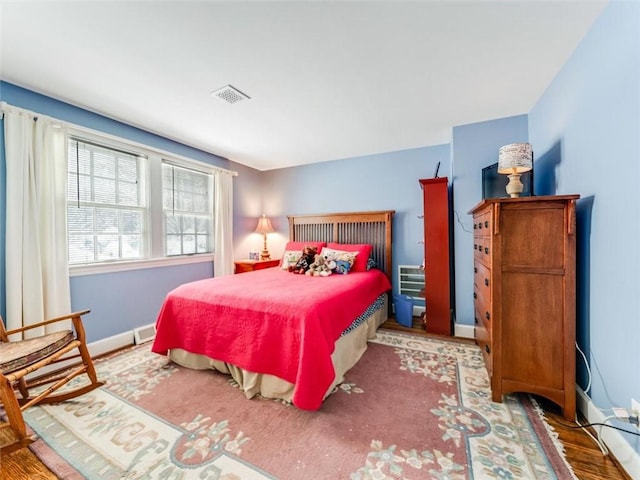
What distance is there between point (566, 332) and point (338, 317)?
138 cm

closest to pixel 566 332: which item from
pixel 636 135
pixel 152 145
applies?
pixel 636 135

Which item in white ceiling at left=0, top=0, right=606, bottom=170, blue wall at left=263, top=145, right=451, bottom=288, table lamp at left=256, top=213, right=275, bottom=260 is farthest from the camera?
table lamp at left=256, top=213, right=275, bottom=260

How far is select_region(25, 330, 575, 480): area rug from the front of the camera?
121cm

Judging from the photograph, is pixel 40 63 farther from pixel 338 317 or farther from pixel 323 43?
pixel 338 317

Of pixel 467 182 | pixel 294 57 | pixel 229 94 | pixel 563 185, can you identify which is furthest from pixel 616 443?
pixel 229 94

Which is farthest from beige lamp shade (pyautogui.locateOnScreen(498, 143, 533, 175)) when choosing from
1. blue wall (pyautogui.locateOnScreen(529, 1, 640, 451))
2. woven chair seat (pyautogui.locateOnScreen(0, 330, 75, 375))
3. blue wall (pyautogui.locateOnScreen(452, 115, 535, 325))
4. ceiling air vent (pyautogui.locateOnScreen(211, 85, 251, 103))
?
woven chair seat (pyautogui.locateOnScreen(0, 330, 75, 375))

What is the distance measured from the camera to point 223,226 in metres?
3.72

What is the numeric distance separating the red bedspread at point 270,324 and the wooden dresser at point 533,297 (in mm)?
1080

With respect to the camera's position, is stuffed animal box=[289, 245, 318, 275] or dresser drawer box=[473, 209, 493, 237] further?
stuffed animal box=[289, 245, 318, 275]

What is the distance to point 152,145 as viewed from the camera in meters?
2.97

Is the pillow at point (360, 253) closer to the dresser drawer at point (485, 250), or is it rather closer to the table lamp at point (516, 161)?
the dresser drawer at point (485, 250)

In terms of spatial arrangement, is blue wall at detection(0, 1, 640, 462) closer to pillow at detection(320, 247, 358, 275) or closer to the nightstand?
the nightstand

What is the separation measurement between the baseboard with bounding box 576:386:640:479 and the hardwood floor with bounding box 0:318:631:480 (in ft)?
0.13

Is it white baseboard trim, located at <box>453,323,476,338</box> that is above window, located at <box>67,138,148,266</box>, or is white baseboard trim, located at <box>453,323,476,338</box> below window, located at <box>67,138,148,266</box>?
below
